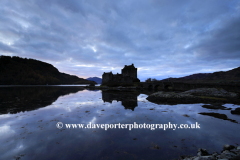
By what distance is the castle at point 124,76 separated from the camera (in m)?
122

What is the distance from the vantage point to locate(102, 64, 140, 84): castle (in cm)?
12194

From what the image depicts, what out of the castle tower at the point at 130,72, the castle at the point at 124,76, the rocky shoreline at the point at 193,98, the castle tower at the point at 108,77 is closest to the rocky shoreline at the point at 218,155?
the rocky shoreline at the point at 193,98

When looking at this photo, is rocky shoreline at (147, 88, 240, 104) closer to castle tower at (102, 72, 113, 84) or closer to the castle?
the castle

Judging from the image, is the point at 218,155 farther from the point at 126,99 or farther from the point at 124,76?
the point at 124,76

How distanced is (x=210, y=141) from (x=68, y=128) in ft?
43.9

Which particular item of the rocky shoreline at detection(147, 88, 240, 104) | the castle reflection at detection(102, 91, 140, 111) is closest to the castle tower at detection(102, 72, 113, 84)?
the castle reflection at detection(102, 91, 140, 111)

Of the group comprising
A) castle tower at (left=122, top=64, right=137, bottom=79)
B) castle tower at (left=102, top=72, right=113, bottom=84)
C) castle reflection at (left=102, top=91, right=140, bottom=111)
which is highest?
castle tower at (left=122, top=64, right=137, bottom=79)

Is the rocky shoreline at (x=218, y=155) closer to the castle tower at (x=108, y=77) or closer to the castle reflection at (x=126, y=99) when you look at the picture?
the castle reflection at (x=126, y=99)

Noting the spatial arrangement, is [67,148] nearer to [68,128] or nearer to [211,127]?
[68,128]

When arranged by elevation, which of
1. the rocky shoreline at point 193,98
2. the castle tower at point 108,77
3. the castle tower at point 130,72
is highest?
the castle tower at point 130,72

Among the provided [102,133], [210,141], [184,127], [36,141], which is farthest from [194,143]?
[36,141]

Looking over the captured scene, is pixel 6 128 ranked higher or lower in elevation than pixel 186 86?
lower

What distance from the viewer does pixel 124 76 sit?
122 metres

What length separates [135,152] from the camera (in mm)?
7387
